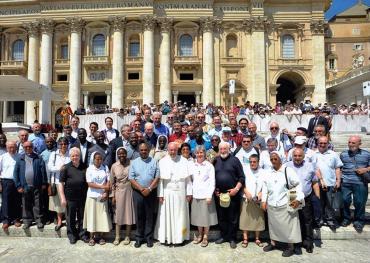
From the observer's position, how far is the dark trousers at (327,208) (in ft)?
23.0

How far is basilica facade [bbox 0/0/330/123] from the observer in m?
35.0

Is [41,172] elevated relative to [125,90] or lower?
lower

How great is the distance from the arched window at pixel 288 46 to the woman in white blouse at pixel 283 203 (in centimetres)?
3256

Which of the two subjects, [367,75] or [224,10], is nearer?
[367,75]

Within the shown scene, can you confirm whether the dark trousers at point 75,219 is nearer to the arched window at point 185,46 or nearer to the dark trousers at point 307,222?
the dark trousers at point 307,222

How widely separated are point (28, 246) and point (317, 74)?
34298 millimetres

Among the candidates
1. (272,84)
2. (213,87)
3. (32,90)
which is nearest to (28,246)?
(32,90)

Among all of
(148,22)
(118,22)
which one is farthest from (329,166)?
(118,22)

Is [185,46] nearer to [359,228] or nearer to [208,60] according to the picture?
[208,60]

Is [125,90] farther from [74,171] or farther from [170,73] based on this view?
[74,171]

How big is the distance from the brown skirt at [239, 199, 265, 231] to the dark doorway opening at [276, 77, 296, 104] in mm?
35059

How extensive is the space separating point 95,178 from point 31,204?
1.80m

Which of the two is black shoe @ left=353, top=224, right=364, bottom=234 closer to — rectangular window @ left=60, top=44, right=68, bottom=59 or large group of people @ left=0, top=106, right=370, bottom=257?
large group of people @ left=0, top=106, right=370, bottom=257

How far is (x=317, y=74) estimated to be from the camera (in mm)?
35500
